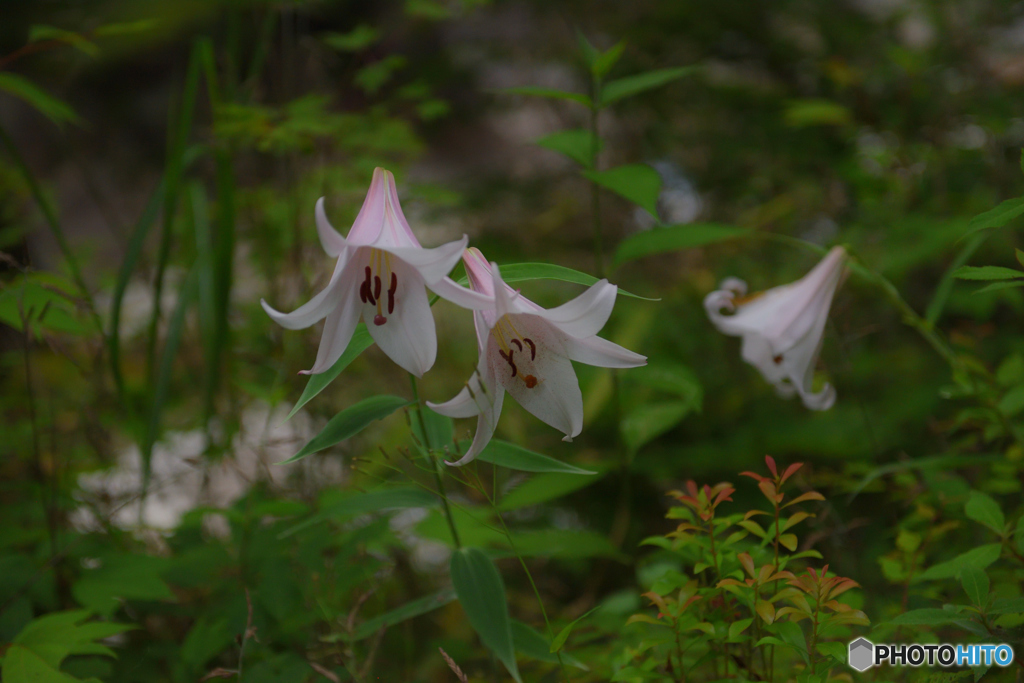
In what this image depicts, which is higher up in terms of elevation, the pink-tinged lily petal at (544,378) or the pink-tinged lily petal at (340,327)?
the pink-tinged lily petal at (340,327)

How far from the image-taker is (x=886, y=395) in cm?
197

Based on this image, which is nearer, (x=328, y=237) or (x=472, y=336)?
(x=328, y=237)

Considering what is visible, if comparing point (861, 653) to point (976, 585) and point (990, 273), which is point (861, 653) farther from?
point (990, 273)

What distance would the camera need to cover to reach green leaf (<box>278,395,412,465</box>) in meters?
0.72

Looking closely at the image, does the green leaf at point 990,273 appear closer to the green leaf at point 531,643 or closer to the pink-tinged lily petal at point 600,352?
the pink-tinged lily petal at point 600,352

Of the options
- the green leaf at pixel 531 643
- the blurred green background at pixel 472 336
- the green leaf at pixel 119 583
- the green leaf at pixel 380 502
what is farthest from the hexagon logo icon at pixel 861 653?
the green leaf at pixel 119 583

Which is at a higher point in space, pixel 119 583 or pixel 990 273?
pixel 990 273

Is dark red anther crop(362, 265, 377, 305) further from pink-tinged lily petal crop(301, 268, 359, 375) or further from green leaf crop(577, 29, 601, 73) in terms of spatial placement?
green leaf crop(577, 29, 601, 73)

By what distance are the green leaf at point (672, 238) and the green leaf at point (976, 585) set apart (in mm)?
585

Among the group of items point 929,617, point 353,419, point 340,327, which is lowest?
point 929,617

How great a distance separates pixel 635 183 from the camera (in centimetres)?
101

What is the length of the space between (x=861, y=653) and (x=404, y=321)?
686mm

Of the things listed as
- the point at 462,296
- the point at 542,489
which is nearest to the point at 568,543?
the point at 542,489

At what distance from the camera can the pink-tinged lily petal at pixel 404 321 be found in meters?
0.71
